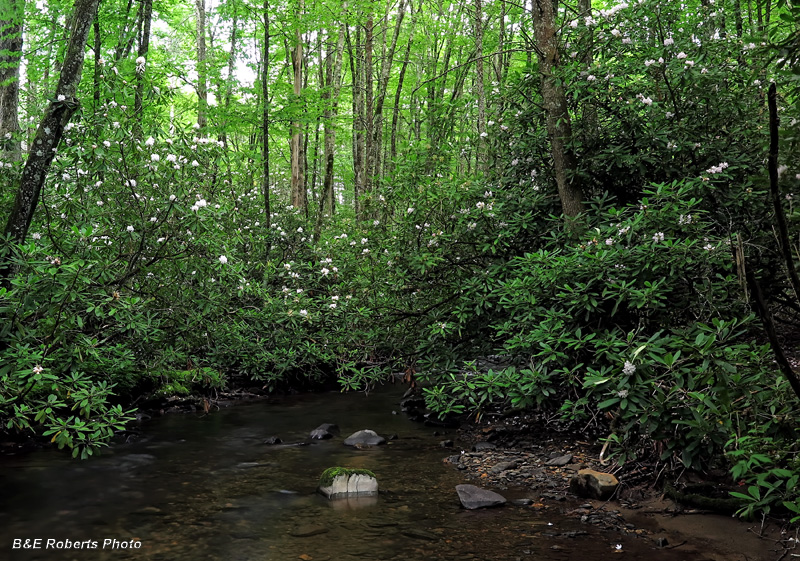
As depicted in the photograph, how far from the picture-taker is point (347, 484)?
20.5ft

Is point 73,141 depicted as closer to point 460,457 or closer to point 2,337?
point 2,337

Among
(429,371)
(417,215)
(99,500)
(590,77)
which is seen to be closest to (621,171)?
(590,77)

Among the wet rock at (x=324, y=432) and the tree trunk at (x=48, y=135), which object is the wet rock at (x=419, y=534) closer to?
the wet rock at (x=324, y=432)

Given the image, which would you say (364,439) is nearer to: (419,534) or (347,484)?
(347,484)

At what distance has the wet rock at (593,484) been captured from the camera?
573 centimetres


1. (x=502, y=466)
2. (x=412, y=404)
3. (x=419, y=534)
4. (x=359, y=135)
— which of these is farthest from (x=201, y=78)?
(x=419, y=534)

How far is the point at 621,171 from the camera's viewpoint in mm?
7754

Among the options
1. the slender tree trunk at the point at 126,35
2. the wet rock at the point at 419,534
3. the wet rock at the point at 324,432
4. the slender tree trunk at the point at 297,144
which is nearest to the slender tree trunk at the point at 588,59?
the wet rock at the point at 419,534

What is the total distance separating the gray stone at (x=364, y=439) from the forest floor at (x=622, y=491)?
102 cm

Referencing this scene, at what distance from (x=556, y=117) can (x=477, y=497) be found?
491 cm

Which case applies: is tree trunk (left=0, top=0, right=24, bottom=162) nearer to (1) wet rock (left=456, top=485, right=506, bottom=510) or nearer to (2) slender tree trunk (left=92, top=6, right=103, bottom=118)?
(2) slender tree trunk (left=92, top=6, right=103, bottom=118)

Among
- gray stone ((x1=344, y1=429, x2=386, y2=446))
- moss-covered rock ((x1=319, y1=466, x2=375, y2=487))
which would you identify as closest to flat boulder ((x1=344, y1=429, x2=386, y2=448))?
gray stone ((x1=344, y1=429, x2=386, y2=446))

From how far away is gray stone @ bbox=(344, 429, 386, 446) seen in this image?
328 inches

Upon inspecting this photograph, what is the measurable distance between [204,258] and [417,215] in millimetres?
3301
